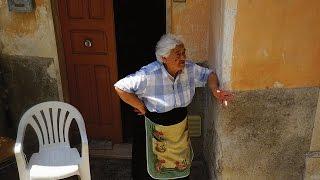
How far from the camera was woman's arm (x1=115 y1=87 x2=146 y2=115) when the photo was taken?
363 centimetres

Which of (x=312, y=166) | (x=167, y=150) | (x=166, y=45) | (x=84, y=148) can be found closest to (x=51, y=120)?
(x=84, y=148)

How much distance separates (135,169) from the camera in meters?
4.32

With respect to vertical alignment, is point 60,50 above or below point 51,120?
above

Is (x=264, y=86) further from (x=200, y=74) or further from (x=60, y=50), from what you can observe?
(x=60, y=50)

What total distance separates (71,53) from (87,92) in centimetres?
54

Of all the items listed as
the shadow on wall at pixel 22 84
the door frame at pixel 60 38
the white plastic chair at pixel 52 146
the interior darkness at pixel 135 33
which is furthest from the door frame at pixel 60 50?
the interior darkness at pixel 135 33

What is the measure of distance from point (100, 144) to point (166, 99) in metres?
1.89

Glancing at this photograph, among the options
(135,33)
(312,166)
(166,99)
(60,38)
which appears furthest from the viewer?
(135,33)

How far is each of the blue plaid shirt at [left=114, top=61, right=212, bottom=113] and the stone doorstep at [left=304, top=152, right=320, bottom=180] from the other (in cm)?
146

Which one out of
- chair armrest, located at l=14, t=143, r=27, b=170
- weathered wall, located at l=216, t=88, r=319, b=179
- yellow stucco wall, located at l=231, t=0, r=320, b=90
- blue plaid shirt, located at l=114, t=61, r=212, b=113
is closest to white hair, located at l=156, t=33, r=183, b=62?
blue plaid shirt, located at l=114, t=61, r=212, b=113

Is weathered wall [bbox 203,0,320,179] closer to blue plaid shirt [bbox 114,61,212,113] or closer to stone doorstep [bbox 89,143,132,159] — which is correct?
blue plaid shirt [bbox 114,61,212,113]

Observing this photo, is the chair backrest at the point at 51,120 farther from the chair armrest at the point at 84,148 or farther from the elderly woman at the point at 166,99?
the elderly woman at the point at 166,99

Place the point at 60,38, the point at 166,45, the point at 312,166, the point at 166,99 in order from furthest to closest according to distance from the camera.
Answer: the point at 60,38, the point at 312,166, the point at 166,99, the point at 166,45

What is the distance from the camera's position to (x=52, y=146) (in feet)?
13.8
